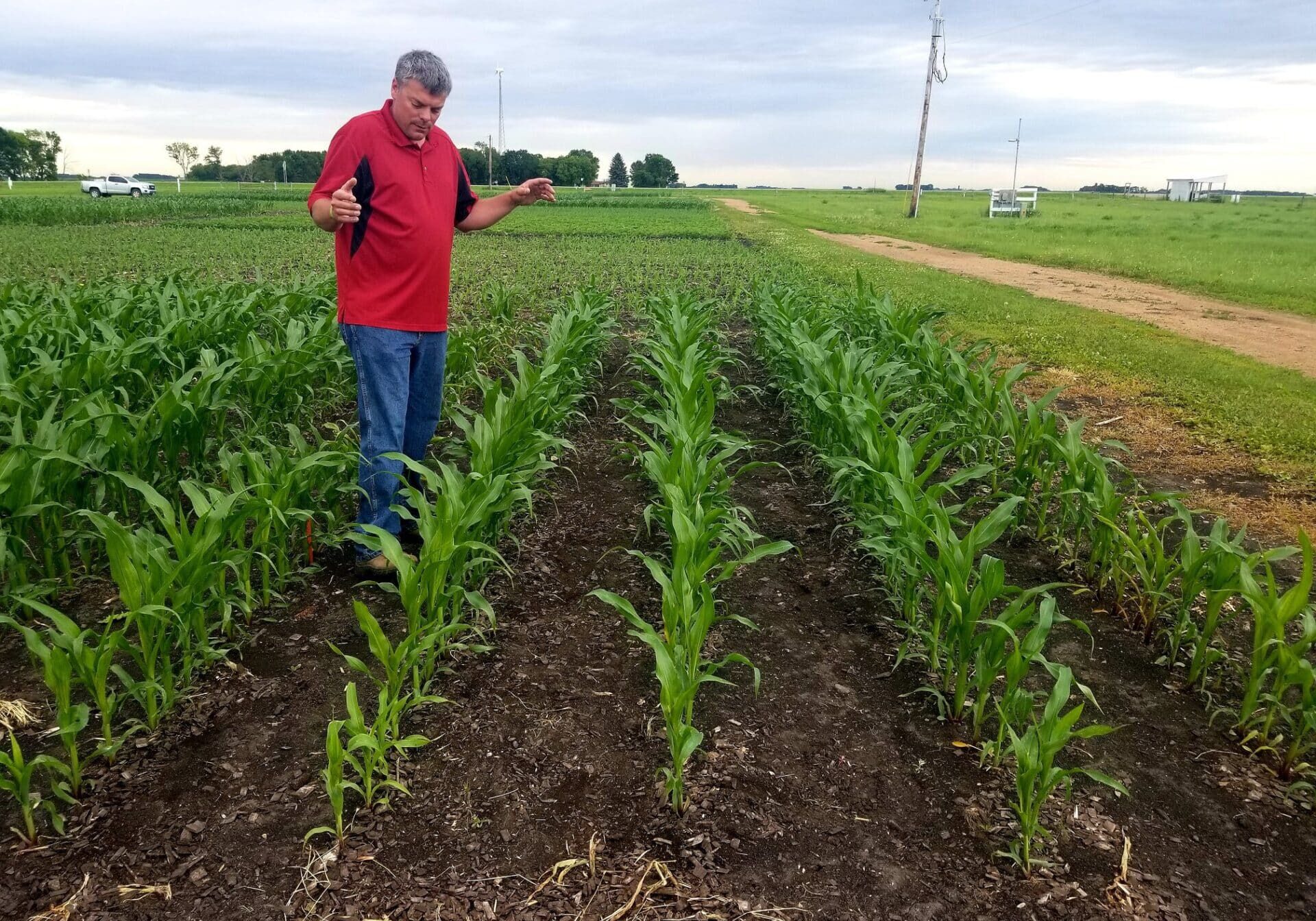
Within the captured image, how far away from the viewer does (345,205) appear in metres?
A: 3.25

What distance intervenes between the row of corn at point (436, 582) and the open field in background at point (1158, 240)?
1319 centimetres

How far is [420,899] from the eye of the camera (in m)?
2.10

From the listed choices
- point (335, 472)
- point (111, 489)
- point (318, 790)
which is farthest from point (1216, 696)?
point (111, 489)

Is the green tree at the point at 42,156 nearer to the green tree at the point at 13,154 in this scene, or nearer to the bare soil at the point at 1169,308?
the green tree at the point at 13,154

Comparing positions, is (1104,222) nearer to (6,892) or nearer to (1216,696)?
→ (1216,696)

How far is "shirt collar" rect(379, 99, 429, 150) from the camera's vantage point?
3.49 meters

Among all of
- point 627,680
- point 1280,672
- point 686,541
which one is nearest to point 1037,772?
point 1280,672

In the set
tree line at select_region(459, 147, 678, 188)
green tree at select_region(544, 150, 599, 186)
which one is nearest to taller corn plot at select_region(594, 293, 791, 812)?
tree line at select_region(459, 147, 678, 188)

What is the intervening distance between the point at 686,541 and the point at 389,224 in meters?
1.79

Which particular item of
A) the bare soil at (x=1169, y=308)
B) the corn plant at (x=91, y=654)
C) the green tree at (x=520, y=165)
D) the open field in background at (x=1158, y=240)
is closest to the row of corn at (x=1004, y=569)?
the corn plant at (x=91, y=654)

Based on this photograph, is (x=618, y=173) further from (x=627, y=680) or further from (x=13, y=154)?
(x=627, y=680)

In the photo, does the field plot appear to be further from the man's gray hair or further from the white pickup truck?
the white pickup truck

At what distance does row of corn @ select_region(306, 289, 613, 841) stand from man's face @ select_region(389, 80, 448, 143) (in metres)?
1.23

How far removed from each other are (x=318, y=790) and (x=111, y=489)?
232cm
